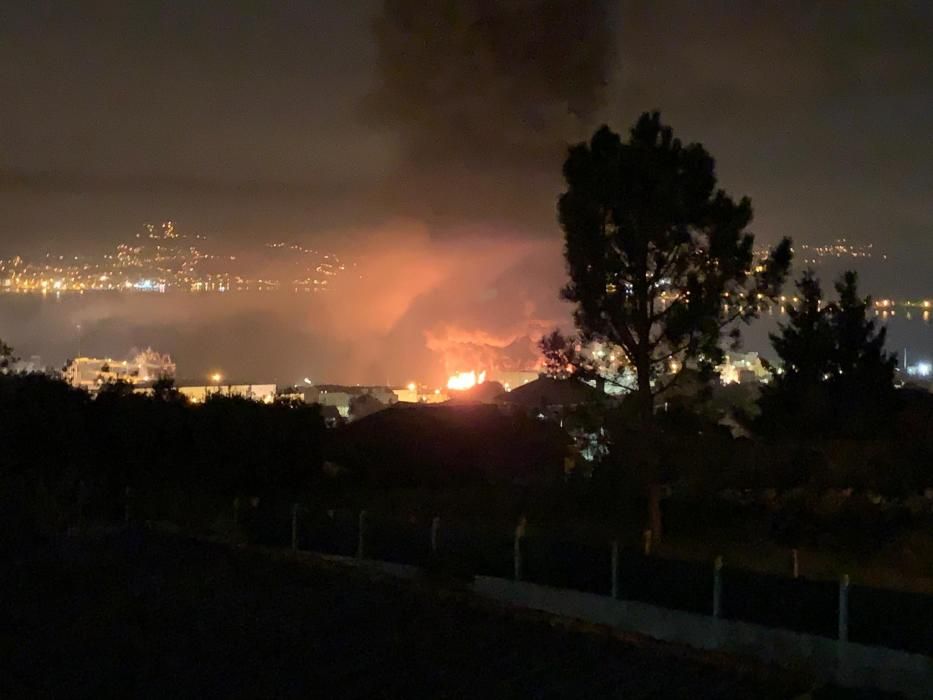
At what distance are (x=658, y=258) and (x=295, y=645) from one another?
721 cm

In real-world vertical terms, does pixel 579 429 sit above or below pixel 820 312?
below

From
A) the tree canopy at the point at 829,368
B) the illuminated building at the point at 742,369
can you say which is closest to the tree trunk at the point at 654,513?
the illuminated building at the point at 742,369

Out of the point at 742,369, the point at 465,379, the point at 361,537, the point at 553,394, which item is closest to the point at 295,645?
the point at 361,537

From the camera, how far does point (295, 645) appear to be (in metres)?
6.41

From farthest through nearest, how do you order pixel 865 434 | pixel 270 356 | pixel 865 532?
pixel 270 356, pixel 865 434, pixel 865 532

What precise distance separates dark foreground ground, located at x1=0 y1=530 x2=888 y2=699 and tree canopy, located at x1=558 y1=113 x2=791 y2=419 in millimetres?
4784

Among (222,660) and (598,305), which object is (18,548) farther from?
(598,305)

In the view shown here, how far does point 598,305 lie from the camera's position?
12078 millimetres

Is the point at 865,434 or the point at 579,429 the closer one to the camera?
the point at 579,429

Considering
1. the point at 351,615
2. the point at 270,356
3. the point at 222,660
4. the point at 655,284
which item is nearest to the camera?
the point at 222,660

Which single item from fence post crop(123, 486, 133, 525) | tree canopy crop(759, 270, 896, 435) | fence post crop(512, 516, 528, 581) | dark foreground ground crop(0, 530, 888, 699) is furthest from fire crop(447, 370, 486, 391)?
dark foreground ground crop(0, 530, 888, 699)

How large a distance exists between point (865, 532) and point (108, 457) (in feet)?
46.4

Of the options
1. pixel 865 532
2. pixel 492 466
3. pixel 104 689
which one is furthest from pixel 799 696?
pixel 492 466

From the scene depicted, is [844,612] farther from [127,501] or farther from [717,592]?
[127,501]
